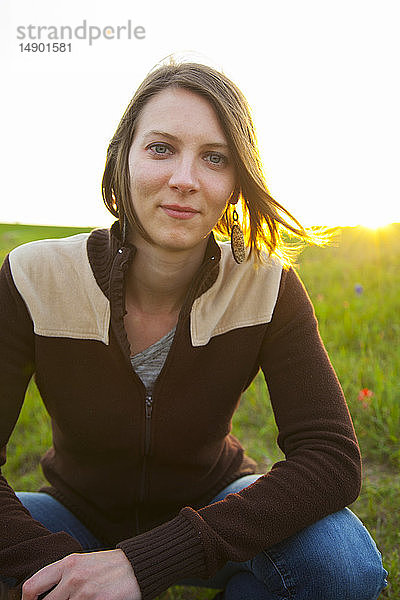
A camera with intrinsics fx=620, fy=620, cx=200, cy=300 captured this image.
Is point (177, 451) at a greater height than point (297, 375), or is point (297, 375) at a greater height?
point (297, 375)

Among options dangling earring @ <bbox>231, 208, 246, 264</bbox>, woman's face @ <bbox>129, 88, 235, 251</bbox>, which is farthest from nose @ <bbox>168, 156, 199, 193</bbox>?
dangling earring @ <bbox>231, 208, 246, 264</bbox>

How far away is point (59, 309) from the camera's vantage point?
1.87m

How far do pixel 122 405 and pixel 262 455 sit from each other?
4.40 ft

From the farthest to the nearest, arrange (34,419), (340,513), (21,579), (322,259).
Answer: (322,259) < (34,419) < (340,513) < (21,579)

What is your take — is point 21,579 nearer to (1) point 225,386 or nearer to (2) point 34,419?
(1) point 225,386

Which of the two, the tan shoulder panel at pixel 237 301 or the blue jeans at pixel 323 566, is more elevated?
the tan shoulder panel at pixel 237 301

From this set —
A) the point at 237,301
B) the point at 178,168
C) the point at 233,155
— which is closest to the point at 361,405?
the point at 237,301

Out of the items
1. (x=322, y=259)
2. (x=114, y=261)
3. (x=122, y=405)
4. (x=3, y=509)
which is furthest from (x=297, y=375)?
(x=322, y=259)

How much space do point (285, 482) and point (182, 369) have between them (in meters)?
0.45

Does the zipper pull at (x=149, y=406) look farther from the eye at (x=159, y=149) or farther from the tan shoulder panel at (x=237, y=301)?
the eye at (x=159, y=149)

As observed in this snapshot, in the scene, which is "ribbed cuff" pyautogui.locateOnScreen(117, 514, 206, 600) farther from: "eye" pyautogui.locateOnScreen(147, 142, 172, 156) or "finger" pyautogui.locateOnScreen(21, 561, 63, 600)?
"eye" pyautogui.locateOnScreen(147, 142, 172, 156)

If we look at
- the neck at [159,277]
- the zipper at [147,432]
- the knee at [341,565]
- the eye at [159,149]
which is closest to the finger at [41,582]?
the zipper at [147,432]

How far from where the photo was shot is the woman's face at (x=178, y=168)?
1.78 metres

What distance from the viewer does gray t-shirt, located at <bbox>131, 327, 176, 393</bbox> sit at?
1.91 m
